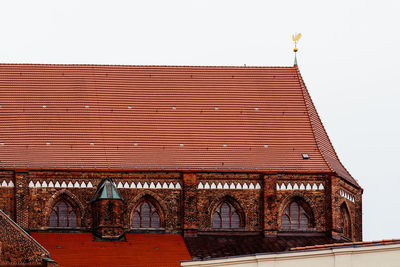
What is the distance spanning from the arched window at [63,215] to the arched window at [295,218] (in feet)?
27.1

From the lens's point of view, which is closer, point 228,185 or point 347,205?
point 228,185

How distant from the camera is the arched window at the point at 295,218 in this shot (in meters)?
48.7

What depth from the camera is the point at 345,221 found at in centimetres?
5006

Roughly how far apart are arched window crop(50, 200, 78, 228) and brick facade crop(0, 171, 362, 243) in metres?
0.23

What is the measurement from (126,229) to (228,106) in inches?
284

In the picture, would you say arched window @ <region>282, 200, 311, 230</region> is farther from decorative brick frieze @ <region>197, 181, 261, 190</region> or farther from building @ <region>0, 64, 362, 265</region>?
decorative brick frieze @ <region>197, 181, 261, 190</region>

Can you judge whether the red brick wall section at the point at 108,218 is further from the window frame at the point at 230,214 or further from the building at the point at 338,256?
the building at the point at 338,256

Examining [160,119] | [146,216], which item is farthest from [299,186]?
[160,119]

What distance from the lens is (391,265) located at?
34.2 metres

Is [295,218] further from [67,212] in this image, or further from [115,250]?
[67,212]

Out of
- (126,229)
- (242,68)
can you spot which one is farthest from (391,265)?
(242,68)

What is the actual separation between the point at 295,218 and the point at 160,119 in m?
6.93

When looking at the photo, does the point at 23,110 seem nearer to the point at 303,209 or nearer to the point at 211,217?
the point at 211,217

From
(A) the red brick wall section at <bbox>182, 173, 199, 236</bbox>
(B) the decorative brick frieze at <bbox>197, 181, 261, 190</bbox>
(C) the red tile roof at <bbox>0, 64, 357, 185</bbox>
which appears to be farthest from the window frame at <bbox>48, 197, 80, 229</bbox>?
(B) the decorative brick frieze at <bbox>197, 181, 261, 190</bbox>
